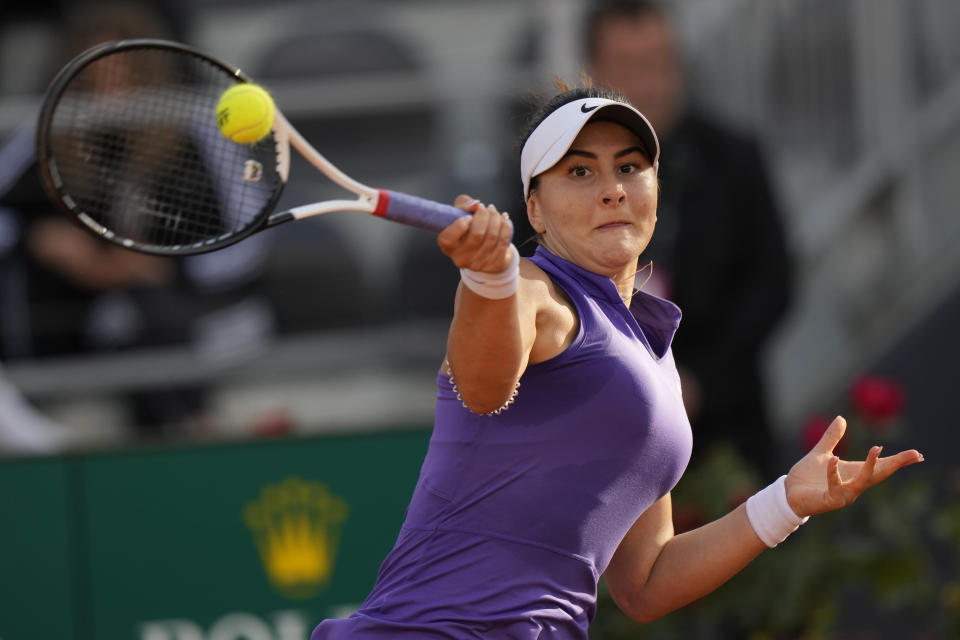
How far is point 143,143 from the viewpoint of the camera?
487cm

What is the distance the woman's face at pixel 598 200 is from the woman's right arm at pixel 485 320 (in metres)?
0.31

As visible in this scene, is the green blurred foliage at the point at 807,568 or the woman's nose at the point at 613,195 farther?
the green blurred foliage at the point at 807,568

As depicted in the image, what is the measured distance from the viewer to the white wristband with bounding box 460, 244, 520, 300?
8.10 feet

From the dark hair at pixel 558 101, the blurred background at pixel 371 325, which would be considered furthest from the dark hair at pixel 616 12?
the dark hair at pixel 558 101

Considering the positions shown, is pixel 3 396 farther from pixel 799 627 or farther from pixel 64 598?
pixel 799 627

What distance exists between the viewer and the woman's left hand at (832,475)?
2.92 m

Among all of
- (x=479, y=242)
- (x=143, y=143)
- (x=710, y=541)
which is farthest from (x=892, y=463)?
(x=143, y=143)

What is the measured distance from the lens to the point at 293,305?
21.0 feet

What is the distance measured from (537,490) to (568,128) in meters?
0.65

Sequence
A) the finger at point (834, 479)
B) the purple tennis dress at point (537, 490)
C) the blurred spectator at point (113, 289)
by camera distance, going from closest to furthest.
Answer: the purple tennis dress at point (537, 490), the finger at point (834, 479), the blurred spectator at point (113, 289)

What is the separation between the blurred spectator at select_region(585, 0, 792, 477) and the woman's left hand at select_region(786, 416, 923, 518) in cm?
230

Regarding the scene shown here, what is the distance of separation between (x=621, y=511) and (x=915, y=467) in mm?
3681

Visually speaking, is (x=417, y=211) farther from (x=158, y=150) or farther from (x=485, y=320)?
(x=158, y=150)

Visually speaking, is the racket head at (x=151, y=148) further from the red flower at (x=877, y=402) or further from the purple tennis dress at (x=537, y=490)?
the red flower at (x=877, y=402)
